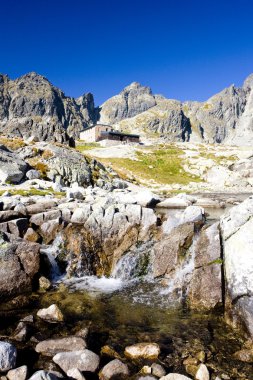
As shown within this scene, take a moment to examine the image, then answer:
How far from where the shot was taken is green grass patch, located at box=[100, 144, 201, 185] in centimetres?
9750

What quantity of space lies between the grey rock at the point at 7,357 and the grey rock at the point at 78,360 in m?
1.39

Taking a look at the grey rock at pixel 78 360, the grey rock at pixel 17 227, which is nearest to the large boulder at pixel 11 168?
the grey rock at pixel 17 227

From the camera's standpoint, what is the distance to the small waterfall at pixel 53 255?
21422mm

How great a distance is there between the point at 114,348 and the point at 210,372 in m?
3.66

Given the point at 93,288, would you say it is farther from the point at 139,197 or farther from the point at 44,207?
the point at 139,197

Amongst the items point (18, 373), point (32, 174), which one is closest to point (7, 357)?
point (18, 373)

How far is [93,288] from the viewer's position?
65.0 feet

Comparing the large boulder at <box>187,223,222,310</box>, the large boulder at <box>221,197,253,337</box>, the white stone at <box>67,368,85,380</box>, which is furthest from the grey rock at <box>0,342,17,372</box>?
the large boulder at <box>187,223,222,310</box>

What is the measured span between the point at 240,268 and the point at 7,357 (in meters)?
10.2

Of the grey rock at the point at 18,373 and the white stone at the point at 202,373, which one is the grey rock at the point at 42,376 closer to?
the grey rock at the point at 18,373

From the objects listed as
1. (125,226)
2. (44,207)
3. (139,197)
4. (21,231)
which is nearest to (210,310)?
(125,226)

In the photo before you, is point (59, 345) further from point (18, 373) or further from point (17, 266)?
point (17, 266)

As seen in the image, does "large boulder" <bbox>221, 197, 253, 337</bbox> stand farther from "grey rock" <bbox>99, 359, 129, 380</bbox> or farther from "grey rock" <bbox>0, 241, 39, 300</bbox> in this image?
"grey rock" <bbox>0, 241, 39, 300</bbox>

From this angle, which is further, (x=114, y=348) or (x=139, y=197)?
(x=139, y=197)
